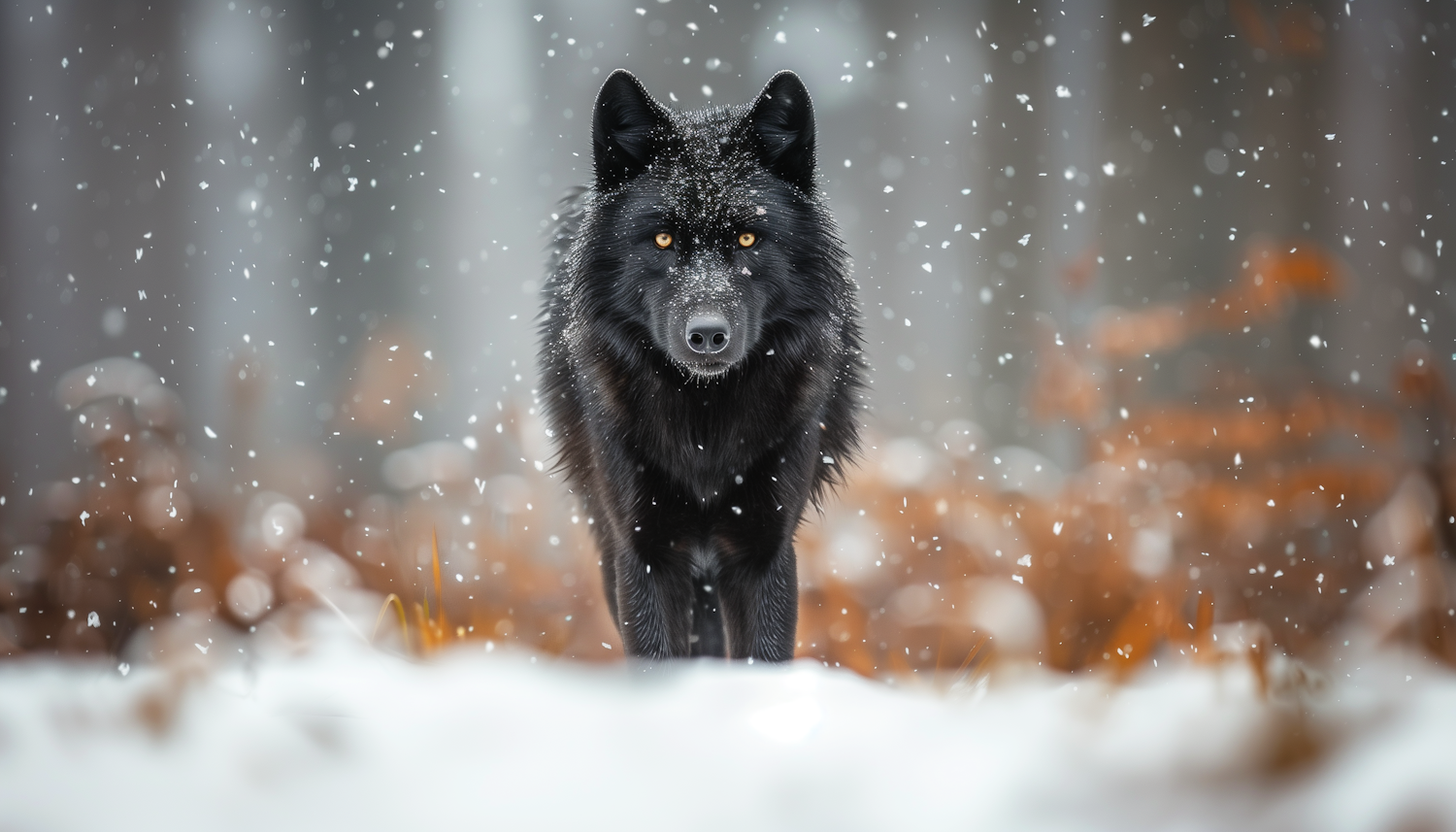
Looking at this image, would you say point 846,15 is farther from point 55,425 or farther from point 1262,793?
point 55,425

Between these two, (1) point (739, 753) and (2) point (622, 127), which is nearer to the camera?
(1) point (739, 753)

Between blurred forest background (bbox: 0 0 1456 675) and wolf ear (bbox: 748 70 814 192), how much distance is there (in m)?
0.17

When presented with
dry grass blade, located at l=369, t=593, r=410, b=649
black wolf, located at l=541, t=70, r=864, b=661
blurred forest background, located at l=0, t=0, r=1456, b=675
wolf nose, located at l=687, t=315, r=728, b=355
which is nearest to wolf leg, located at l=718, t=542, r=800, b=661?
black wolf, located at l=541, t=70, r=864, b=661

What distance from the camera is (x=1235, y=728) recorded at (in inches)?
36.6

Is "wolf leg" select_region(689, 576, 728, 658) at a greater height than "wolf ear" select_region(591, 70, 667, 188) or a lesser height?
lesser

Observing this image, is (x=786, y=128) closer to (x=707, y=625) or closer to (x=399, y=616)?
(x=707, y=625)

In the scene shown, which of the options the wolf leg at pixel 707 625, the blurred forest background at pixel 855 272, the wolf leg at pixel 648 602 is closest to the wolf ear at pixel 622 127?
the blurred forest background at pixel 855 272

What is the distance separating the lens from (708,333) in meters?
1.29

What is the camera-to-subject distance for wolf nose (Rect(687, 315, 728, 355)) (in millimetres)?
1283

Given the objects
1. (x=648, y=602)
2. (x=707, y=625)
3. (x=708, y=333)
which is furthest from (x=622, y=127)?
(x=707, y=625)

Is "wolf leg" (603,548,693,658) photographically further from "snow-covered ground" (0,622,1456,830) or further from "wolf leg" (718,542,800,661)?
"snow-covered ground" (0,622,1456,830)

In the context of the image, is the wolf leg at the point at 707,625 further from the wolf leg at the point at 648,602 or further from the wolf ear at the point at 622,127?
the wolf ear at the point at 622,127

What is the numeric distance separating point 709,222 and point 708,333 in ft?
0.97

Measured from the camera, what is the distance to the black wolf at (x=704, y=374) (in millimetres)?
1484
